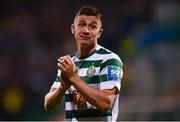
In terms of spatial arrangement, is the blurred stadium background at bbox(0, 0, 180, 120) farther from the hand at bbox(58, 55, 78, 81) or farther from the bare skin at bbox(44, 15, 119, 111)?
the hand at bbox(58, 55, 78, 81)

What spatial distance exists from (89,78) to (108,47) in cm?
799

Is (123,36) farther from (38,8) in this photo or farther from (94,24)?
(94,24)

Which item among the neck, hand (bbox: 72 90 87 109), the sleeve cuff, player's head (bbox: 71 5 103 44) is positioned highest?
player's head (bbox: 71 5 103 44)

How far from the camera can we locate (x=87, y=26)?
5289 millimetres

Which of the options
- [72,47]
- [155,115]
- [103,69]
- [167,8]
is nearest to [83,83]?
[103,69]

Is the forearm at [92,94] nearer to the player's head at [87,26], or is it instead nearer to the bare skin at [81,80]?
the bare skin at [81,80]

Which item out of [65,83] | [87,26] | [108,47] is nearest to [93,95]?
[65,83]

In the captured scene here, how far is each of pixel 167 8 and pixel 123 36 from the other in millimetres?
1078

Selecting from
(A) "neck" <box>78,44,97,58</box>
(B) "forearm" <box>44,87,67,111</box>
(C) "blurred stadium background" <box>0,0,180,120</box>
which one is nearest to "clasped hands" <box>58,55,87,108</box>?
(B) "forearm" <box>44,87,67,111</box>

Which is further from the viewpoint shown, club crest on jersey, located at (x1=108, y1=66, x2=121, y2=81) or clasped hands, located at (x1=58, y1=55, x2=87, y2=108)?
club crest on jersey, located at (x1=108, y1=66, x2=121, y2=81)

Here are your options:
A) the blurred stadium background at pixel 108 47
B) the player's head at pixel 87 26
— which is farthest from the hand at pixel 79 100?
the blurred stadium background at pixel 108 47

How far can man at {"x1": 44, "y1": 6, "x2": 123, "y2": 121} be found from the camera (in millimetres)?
5035

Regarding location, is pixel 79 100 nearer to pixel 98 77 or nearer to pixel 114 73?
pixel 98 77

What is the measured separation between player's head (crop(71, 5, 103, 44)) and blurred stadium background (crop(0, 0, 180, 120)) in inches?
233
